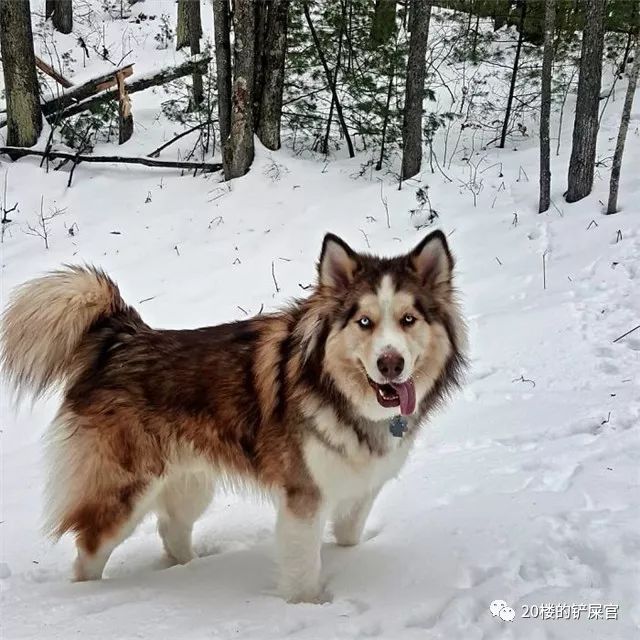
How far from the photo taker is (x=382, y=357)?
266 centimetres

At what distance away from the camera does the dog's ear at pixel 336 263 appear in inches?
118

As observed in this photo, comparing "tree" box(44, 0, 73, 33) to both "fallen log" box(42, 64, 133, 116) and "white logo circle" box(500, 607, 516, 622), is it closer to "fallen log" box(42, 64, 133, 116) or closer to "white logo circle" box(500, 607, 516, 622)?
"fallen log" box(42, 64, 133, 116)

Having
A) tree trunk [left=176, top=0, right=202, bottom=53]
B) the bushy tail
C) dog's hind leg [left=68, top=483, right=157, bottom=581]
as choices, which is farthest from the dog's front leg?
tree trunk [left=176, top=0, right=202, bottom=53]

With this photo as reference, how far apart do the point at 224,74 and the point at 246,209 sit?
6.90ft

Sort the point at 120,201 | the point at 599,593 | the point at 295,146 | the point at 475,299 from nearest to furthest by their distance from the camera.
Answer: the point at 599,593 < the point at 475,299 < the point at 120,201 < the point at 295,146

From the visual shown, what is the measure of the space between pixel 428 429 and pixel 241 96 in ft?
21.6

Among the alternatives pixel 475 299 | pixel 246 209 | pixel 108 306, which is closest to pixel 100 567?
pixel 108 306

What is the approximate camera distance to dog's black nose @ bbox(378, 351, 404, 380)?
2.66 metres

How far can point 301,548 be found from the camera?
3172 mm

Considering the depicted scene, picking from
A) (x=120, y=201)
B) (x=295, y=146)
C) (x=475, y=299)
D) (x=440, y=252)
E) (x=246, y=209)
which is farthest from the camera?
(x=295, y=146)

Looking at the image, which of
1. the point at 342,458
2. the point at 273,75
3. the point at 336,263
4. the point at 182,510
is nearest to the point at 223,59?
the point at 273,75

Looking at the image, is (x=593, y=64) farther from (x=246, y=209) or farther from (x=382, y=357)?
(x=382, y=357)

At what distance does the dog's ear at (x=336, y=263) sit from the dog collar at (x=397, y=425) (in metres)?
0.69

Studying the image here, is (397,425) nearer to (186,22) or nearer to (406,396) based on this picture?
(406,396)
